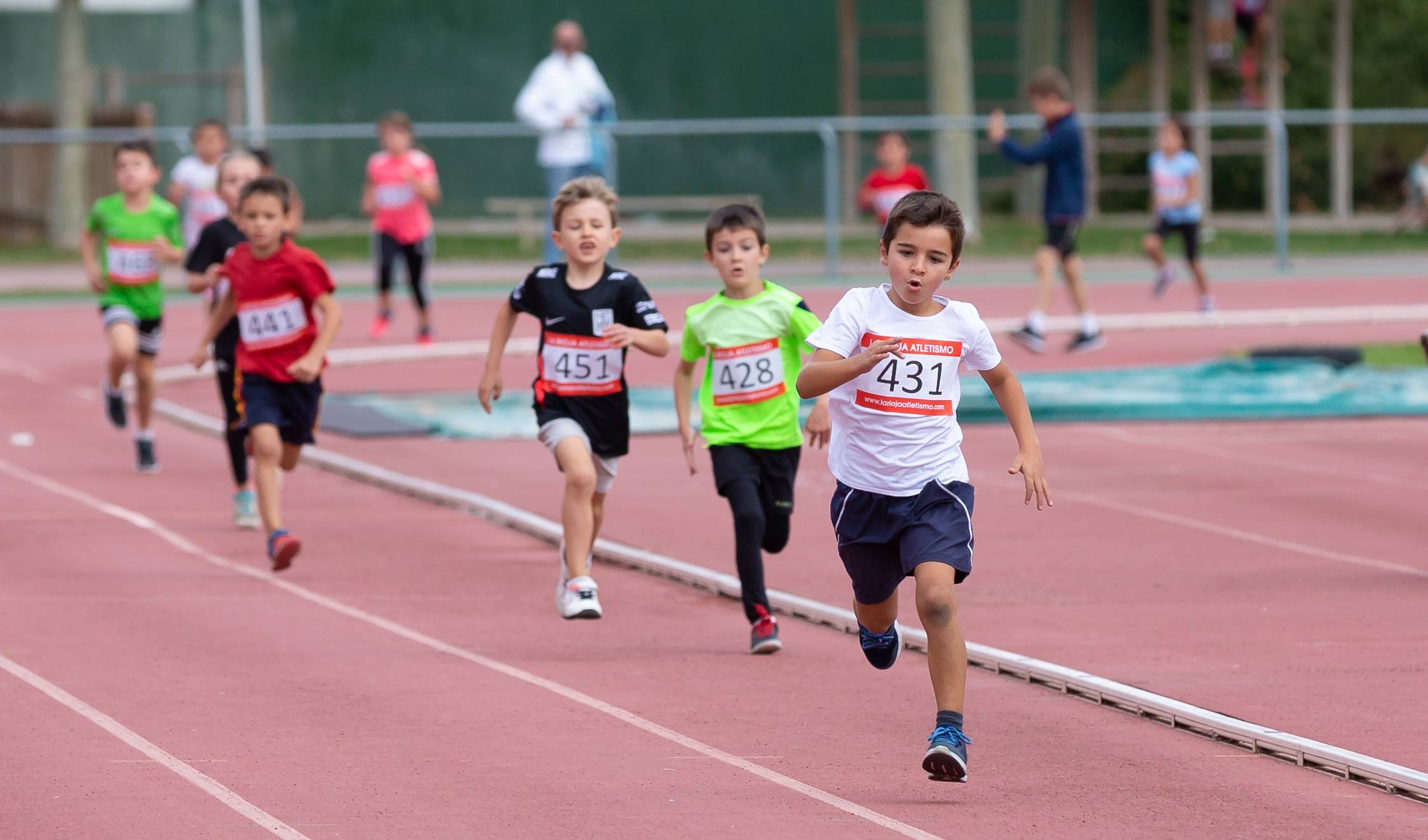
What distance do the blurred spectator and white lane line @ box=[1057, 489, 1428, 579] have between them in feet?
60.6

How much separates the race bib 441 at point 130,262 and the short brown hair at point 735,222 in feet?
17.6

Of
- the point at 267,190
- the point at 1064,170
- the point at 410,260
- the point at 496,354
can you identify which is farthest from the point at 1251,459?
the point at 410,260

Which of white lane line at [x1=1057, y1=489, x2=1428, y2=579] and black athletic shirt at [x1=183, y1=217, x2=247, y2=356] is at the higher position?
black athletic shirt at [x1=183, y1=217, x2=247, y2=356]

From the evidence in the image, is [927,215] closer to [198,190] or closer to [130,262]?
[130,262]

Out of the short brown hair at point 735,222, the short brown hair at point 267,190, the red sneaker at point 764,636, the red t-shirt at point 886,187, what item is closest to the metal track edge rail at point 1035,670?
the red sneaker at point 764,636

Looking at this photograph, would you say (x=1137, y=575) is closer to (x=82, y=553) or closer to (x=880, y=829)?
(x=880, y=829)

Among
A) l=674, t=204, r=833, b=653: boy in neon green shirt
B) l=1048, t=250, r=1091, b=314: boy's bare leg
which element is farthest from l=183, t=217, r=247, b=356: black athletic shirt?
l=1048, t=250, r=1091, b=314: boy's bare leg

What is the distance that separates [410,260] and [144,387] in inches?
266

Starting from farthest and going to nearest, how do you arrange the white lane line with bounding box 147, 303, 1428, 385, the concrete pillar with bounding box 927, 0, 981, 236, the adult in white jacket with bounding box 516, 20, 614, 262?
the concrete pillar with bounding box 927, 0, 981, 236 < the adult in white jacket with bounding box 516, 20, 614, 262 < the white lane line with bounding box 147, 303, 1428, 385

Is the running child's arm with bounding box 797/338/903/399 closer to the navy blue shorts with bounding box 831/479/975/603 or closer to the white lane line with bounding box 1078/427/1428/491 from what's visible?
the navy blue shorts with bounding box 831/479/975/603

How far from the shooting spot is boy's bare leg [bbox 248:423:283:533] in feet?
29.5

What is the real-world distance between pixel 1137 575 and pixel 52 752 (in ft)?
15.4

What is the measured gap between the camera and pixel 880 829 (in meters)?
5.35

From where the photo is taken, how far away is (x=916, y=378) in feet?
19.8
